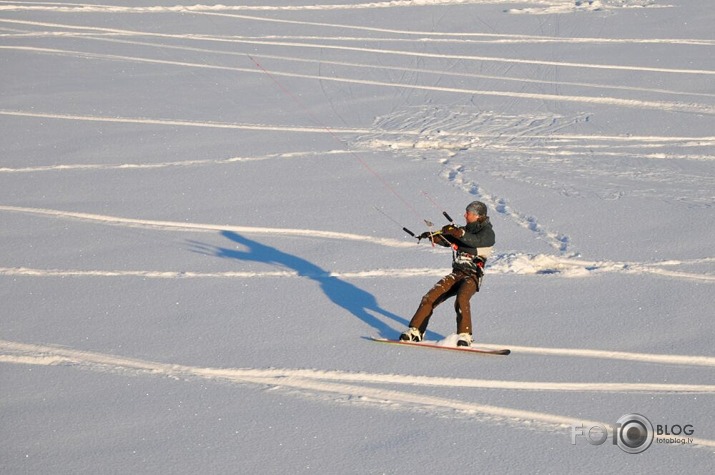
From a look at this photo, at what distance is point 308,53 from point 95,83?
3.90 metres

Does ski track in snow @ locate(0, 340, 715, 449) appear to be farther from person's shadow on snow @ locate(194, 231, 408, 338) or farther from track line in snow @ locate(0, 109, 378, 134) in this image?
track line in snow @ locate(0, 109, 378, 134)

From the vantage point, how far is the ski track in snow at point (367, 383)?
6.89 metres

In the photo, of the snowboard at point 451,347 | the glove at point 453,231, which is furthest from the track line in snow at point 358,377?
the glove at point 453,231

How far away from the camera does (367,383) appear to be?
24.4 ft

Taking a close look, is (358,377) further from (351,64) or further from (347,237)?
(351,64)

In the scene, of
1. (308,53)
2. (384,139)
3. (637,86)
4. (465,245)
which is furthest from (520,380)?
(308,53)

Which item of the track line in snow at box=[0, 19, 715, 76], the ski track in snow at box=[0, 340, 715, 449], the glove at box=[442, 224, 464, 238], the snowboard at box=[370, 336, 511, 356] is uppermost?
the track line in snow at box=[0, 19, 715, 76]

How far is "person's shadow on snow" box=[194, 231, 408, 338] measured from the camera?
8.83 meters

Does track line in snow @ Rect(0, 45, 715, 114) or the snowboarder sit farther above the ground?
track line in snow @ Rect(0, 45, 715, 114)

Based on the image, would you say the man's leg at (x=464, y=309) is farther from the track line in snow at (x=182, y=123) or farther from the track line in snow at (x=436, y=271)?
the track line in snow at (x=182, y=123)

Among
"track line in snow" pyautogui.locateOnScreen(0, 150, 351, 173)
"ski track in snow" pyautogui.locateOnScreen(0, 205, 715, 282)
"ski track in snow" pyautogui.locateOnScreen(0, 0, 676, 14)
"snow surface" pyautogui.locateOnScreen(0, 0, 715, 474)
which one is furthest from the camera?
"ski track in snow" pyautogui.locateOnScreen(0, 0, 676, 14)

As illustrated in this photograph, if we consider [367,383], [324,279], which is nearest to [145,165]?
[324,279]

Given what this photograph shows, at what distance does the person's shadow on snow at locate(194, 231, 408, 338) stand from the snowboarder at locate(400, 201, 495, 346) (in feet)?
1.46

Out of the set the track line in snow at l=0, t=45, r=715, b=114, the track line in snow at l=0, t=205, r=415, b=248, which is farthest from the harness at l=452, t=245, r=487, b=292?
the track line in snow at l=0, t=45, r=715, b=114
